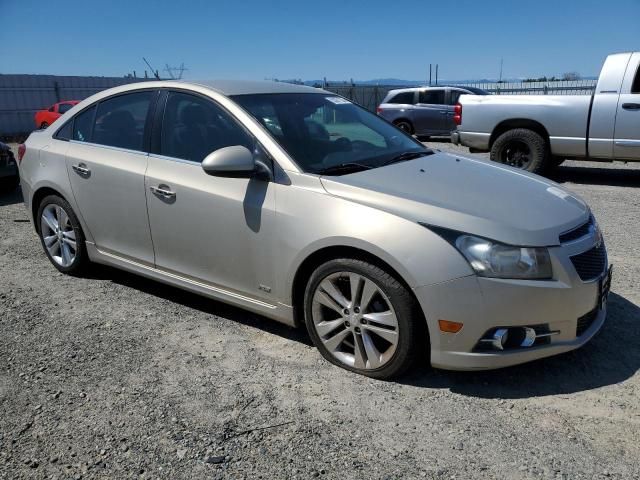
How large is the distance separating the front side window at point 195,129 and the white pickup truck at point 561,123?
6.64 metres

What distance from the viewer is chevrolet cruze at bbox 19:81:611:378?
9.42ft

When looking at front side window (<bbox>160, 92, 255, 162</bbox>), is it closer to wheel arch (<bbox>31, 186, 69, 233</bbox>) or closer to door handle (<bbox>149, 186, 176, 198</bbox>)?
door handle (<bbox>149, 186, 176, 198</bbox>)

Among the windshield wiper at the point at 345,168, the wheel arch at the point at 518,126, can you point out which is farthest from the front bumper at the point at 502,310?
the wheel arch at the point at 518,126

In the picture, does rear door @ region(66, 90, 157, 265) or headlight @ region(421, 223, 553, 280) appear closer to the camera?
headlight @ region(421, 223, 553, 280)

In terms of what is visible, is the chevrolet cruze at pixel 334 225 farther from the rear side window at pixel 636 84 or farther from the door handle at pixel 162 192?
the rear side window at pixel 636 84

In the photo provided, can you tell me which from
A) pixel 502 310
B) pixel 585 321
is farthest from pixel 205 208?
pixel 585 321

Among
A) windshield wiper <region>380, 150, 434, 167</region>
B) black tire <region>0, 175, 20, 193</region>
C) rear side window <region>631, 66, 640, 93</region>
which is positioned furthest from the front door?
rear side window <region>631, 66, 640, 93</region>

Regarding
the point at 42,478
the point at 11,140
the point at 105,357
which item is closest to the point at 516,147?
the point at 105,357

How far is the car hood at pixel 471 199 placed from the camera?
9.52 feet

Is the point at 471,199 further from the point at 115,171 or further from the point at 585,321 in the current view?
the point at 115,171

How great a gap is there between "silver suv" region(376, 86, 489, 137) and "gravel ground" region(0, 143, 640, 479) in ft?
42.6

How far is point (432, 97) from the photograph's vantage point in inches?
664

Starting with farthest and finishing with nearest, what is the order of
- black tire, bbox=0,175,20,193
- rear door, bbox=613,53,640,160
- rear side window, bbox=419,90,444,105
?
1. rear side window, bbox=419,90,444,105
2. black tire, bbox=0,175,20,193
3. rear door, bbox=613,53,640,160

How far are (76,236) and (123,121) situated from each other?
104 cm
